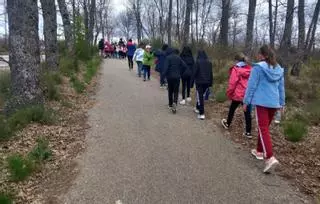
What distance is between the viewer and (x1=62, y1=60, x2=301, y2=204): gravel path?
5246mm

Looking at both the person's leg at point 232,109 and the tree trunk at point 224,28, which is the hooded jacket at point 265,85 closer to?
the person's leg at point 232,109

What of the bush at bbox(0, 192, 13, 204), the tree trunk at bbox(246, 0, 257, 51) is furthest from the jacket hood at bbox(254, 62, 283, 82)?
the tree trunk at bbox(246, 0, 257, 51)

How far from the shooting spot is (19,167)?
601 centimetres

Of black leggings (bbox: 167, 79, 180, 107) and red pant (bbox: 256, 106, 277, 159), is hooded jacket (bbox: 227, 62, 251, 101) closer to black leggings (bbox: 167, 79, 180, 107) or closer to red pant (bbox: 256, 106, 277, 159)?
red pant (bbox: 256, 106, 277, 159)

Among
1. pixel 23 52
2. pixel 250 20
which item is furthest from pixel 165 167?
pixel 250 20

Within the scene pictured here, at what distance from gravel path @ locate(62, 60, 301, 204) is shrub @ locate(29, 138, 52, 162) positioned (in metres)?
0.64

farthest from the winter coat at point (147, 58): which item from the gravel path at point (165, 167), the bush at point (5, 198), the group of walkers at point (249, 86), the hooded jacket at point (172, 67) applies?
the bush at point (5, 198)

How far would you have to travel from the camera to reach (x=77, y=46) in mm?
22469

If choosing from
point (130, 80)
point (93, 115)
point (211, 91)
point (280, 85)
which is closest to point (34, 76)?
point (93, 115)

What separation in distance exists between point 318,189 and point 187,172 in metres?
2.04

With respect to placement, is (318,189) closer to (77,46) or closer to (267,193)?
(267,193)

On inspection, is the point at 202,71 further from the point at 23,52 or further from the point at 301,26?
the point at 301,26

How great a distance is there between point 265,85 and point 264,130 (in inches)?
30.5

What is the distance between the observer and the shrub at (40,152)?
21.6 feet
